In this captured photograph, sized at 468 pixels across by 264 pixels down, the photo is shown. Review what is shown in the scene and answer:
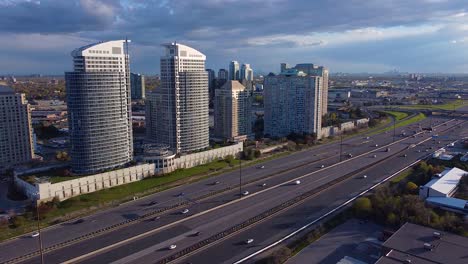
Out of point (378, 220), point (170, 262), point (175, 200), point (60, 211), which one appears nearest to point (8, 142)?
point (60, 211)

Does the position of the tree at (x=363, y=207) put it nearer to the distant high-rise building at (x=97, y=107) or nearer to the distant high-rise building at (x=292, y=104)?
the distant high-rise building at (x=97, y=107)

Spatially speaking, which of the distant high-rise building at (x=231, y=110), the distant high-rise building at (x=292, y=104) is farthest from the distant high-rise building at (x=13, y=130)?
the distant high-rise building at (x=292, y=104)

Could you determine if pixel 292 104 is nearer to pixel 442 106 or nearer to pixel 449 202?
pixel 449 202

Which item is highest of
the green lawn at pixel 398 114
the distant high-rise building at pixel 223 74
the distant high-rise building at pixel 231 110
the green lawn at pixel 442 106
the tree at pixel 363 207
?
the distant high-rise building at pixel 223 74

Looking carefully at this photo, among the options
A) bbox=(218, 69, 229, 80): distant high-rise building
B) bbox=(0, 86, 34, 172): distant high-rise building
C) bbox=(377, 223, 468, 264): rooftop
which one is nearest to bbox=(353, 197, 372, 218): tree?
bbox=(377, 223, 468, 264): rooftop

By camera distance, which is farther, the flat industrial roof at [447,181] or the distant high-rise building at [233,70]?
the distant high-rise building at [233,70]

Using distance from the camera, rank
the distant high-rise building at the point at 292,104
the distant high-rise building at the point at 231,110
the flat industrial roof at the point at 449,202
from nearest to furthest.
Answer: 1. the flat industrial roof at the point at 449,202
2. the distant high-rise building at the point at 231,110
3. the distant high-rise building at the point at 292,104

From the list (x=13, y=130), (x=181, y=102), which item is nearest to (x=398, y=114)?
(x=181, y=102)
